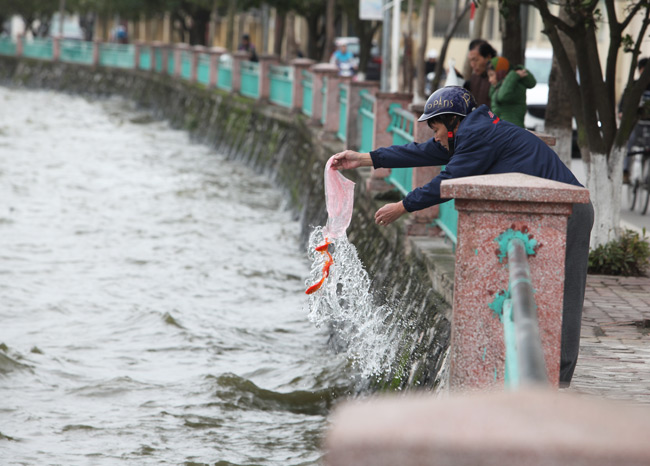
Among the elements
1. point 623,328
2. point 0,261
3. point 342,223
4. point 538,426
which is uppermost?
point 538,426

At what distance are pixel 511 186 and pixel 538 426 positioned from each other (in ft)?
6.56

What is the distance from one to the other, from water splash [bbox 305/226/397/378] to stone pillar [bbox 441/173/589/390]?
2.76 m

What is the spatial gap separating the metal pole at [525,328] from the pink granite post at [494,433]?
443 mm

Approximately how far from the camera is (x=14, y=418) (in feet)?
23.2

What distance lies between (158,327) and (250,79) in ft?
41.7

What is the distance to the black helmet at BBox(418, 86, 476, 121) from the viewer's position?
4652 mm

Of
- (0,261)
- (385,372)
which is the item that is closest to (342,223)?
(385,372)

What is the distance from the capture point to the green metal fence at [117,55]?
36469mm

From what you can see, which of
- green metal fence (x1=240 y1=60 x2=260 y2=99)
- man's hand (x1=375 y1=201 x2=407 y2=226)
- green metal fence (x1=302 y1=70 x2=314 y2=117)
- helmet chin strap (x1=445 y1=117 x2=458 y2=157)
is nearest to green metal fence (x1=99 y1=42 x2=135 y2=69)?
green metal fence (x1=240 y1=60 x2=260 y2=99)

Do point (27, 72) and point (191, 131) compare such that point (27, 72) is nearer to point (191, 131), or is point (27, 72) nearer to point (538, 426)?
point (191, 131)

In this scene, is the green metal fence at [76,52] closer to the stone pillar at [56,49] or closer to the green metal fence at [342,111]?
the stone pillar at [56,49]

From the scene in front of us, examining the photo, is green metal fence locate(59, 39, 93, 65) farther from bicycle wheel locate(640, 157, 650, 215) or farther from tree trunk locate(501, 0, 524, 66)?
bicycle wheel locate(640, 157, 650, 215)

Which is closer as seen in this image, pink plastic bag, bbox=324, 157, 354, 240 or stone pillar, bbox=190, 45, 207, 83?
pink plastic bag, bbox=324, 157, 354, 240

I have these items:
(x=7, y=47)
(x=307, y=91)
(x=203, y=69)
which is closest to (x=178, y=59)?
(x=203, y=69)
